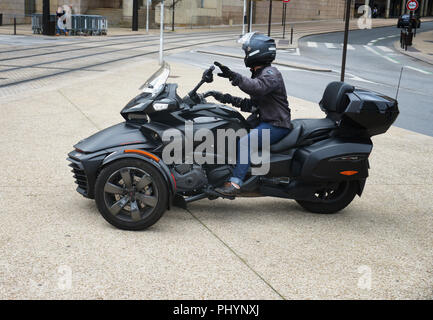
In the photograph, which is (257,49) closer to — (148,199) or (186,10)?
(148,199)

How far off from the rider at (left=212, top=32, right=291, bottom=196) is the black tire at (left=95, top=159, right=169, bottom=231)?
22.1 inches

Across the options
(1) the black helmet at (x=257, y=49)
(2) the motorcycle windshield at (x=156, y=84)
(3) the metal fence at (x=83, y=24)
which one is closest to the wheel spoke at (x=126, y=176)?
(2) the motorcycle windshield at (x=156, y=84)

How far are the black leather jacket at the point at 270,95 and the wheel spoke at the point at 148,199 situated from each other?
3.77 ft

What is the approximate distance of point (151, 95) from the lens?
4.79m

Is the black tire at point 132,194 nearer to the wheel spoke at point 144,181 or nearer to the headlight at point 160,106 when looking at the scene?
the wheel spoke at point 144,181

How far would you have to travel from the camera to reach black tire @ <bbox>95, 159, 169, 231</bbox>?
4477mm

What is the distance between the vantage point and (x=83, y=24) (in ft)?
115

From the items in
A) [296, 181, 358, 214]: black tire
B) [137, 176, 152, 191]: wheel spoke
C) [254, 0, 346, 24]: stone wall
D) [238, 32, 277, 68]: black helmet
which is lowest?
[296, 181, 358, 214]: black tire

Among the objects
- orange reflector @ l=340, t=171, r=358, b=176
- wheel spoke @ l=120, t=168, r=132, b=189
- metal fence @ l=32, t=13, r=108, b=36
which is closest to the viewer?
wheel spoke @ l=120, t=168, r=132, b=189

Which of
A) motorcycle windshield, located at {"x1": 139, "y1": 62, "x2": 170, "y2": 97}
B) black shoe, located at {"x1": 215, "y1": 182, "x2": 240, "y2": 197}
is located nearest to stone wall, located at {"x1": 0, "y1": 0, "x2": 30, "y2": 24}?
motorcycle windshield, located at {"x1": 139, "y1": 62, "x2": 170, "y2": 97}

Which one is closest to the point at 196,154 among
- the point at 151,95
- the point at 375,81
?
the point at 151,95

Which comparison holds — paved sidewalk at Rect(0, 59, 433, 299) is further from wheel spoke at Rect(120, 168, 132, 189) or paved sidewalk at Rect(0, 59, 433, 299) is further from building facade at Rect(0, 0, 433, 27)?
building facade at Rect(0, 0, 433, 27)

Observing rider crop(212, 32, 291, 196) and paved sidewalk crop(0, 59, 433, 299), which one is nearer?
paved sidewalk crop(0, 59, 433, 299)
